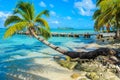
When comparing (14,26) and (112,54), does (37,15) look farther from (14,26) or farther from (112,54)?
(112,54)

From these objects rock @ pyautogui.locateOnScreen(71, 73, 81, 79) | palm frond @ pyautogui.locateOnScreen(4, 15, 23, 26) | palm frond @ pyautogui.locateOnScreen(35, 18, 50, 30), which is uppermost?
palm frond @ pyautogui.locateOnScreen(4, 15, 23, 26)

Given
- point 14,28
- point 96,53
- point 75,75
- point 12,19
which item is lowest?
point 75,75

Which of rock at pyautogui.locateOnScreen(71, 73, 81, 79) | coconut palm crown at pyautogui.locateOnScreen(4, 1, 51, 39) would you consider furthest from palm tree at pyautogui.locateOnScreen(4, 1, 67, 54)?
rock at pyautogui.locateOnScreen(71, 73, 81, 79)

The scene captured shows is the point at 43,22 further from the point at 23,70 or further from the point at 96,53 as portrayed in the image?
the point at 96,53

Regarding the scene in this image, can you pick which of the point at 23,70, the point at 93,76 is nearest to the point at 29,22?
the point at 23,70

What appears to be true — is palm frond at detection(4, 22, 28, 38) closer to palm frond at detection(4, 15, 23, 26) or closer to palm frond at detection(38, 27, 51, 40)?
palm frond at detection(4, 15, 23, 26)

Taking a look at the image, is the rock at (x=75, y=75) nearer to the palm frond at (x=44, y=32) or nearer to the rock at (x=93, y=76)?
the rock at (x=93, y=76)

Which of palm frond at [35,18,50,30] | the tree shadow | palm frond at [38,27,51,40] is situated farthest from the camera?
palm frond at [35,18,50,30]

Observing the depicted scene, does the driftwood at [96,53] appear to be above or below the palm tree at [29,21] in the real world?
below

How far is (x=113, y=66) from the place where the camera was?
636 inches

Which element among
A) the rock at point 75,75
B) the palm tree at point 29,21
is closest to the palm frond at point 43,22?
the palm tree at point 29,21

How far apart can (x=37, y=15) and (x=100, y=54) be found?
23.4ft

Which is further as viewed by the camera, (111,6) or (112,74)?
(111,6)

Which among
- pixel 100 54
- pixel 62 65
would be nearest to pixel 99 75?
pixel 100 54
